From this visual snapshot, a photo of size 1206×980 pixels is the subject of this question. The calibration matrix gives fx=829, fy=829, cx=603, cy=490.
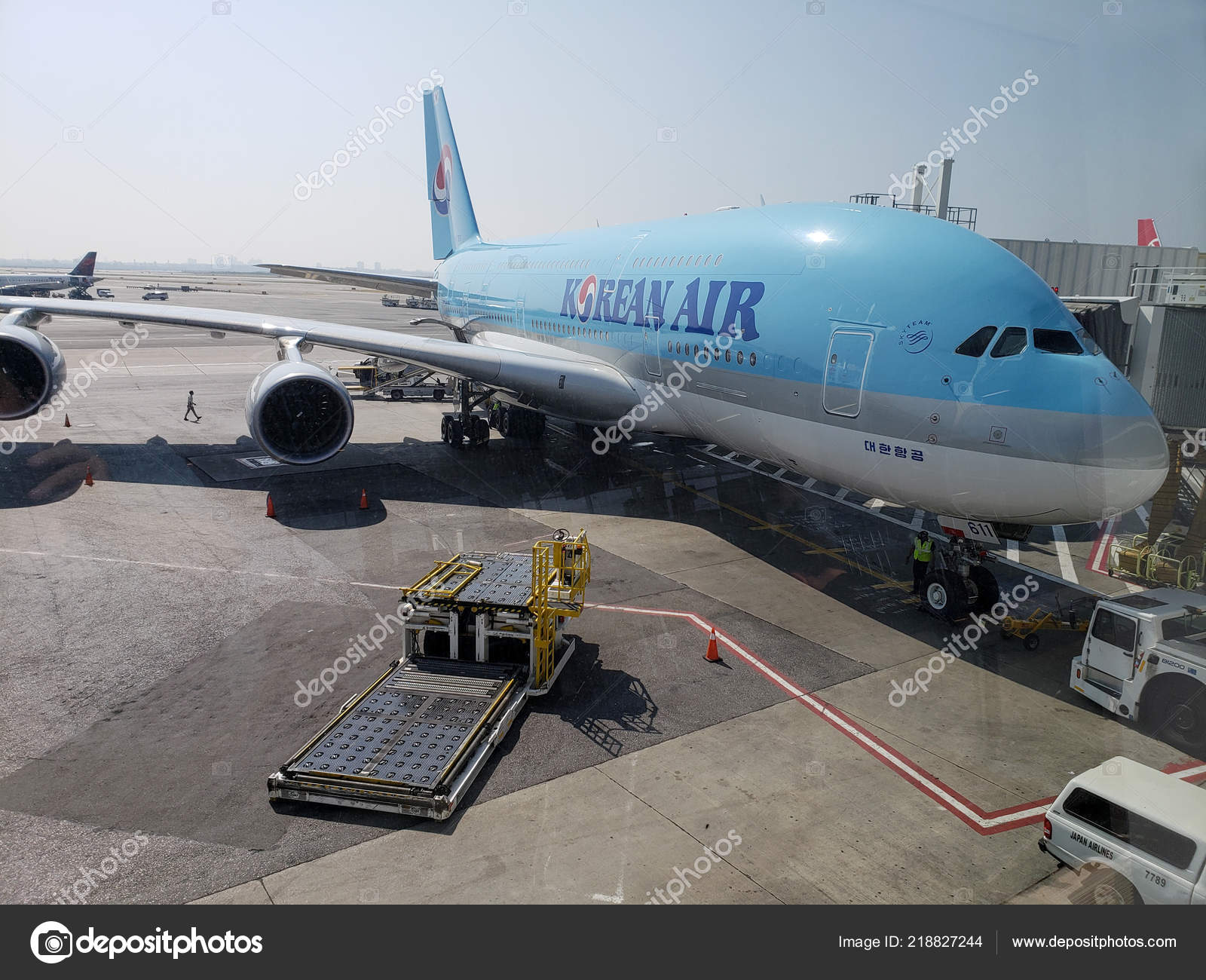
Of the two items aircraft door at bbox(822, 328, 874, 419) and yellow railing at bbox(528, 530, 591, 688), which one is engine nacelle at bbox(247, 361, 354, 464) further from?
aircraft door at bbox(822, 328, 874, 419)

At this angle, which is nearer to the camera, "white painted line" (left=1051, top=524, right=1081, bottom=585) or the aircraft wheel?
the aircraft wheel

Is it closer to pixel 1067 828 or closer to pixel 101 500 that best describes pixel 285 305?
pixel 101 500

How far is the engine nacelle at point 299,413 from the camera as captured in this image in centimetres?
1819

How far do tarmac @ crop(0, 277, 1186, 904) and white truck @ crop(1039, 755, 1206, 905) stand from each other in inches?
13.0

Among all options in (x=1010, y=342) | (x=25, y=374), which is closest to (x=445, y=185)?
(x=25, y=374)

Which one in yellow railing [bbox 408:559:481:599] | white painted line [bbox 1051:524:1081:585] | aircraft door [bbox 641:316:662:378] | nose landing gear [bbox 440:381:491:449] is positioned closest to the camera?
yellow railing [bbox 408:559:481:599]

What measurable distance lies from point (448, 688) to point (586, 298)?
12188 mm

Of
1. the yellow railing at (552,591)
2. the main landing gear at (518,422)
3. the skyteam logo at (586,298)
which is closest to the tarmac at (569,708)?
the yellow railing at (552,591)

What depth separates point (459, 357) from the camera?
19891 millimetres

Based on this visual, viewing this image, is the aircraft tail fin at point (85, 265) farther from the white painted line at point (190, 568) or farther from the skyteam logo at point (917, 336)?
the skyteam logo at point (917, 336)

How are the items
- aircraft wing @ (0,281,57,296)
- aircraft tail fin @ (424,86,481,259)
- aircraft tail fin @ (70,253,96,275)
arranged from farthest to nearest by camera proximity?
aircraft tail fin @ (70,253,96,275) → aircraft wing @ (0,281,57,296) → aircraft tail fin @ (424,86,481,259)

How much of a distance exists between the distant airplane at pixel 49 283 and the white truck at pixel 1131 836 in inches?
2955

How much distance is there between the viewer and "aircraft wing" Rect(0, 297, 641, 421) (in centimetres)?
1864

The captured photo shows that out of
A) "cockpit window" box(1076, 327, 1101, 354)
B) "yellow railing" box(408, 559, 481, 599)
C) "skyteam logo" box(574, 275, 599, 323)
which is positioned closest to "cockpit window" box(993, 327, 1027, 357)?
"cockpit window" box(1076, 327, 1101, 354)
